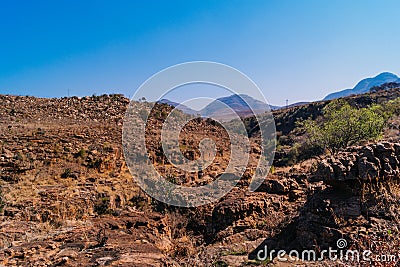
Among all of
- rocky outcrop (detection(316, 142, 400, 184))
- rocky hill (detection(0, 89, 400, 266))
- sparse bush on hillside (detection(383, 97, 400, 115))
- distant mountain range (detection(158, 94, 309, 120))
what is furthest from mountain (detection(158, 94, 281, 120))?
sparse bush on hillside (detection(383, 97, 400, 115))

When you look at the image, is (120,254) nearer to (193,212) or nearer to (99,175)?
(193,212)

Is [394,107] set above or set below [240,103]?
above

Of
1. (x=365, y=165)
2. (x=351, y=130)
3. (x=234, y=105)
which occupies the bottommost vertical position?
(x=365, y=165)

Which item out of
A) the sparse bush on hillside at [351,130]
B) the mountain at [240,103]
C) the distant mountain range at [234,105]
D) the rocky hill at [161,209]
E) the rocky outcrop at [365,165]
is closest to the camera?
the rocky hill at [161,209]

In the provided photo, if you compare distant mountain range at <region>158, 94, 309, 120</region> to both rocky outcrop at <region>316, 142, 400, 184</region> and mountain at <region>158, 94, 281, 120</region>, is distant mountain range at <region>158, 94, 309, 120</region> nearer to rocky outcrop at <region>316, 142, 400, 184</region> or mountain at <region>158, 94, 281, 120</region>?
mountain at <region>158, 94, 281, 120</region>

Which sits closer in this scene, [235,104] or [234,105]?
[235,104]

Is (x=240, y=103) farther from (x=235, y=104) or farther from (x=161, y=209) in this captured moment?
(x=161, y=209)

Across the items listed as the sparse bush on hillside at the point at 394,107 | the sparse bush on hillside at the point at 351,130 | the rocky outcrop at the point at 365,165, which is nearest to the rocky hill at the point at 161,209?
the rocky outcrop at the point at 365,165

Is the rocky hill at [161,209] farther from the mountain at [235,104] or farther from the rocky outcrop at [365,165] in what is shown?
the mountain at [235,104]

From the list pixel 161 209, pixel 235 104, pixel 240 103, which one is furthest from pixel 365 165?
pixel 161 209

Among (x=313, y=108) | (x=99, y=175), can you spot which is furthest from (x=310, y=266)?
(x=313, y=108)

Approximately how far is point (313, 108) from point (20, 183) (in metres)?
36.8

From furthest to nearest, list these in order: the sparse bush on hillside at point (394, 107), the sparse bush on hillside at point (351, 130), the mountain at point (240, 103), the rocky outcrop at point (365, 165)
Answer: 1. the sparse bush on hillside at point (394, 107)
2. the sparse bush on hillside at point (351, 130)
3. the mountain at point (240, 103)
4. the rocky outcrop at point (365, 165)

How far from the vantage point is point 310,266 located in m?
4.43
